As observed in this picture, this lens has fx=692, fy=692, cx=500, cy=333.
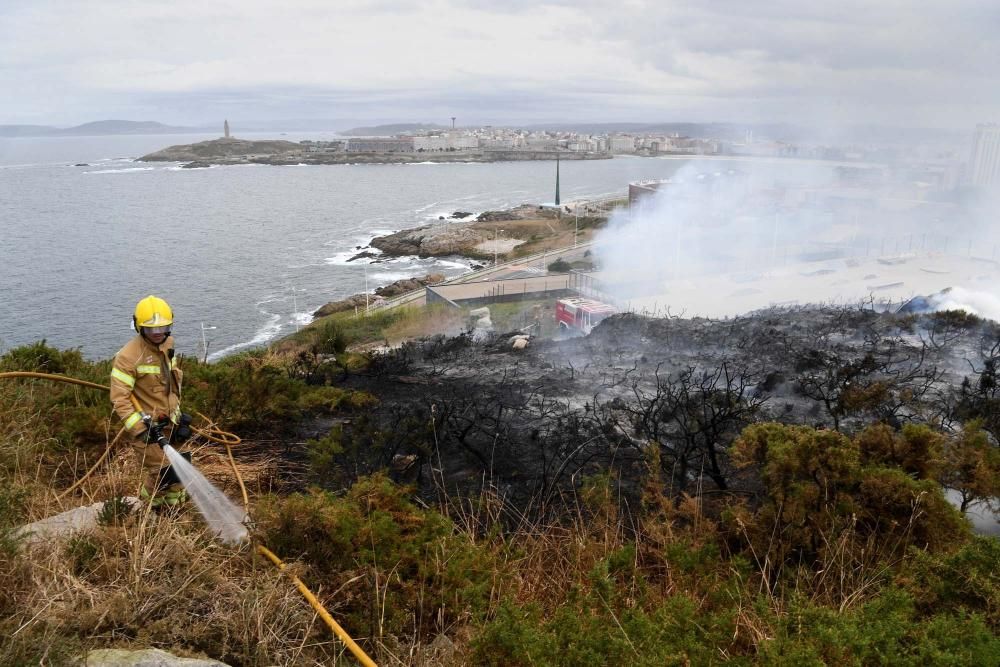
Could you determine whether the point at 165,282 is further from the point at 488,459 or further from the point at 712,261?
the point at 488,459

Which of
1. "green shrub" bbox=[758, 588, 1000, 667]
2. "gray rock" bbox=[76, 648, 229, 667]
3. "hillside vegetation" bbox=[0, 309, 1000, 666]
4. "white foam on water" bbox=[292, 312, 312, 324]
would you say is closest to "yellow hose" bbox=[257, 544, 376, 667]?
"hillside vegetation" bbox=[0, 309, 1000, 666]

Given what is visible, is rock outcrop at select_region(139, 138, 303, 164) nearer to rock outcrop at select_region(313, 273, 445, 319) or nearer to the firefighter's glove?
rock outcrop at select_region(313, 273, 445, 319)

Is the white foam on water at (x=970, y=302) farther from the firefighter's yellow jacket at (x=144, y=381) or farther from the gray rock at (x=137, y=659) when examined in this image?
the gray rock at (x=137, y=659)

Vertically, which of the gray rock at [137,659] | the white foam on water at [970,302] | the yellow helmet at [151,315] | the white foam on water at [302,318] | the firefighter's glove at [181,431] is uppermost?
the yellow helmet at [151,315]

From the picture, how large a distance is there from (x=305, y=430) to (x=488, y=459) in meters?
2.64

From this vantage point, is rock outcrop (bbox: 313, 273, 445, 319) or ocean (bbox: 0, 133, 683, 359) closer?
ocean (bbox: 0, 133, 683, 359)

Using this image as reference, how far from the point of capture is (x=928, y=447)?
5.91 m

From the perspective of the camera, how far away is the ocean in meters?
38.6

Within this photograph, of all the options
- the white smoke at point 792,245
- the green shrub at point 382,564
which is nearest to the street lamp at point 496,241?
the white smoke at point 792,245

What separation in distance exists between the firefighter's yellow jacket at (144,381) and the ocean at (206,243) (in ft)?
34.2

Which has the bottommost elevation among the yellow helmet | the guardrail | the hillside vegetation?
the guardrail

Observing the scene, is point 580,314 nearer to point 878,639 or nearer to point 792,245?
point 878,639

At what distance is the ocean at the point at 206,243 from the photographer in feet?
127

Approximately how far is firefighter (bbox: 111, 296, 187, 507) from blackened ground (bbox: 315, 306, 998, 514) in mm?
1765
